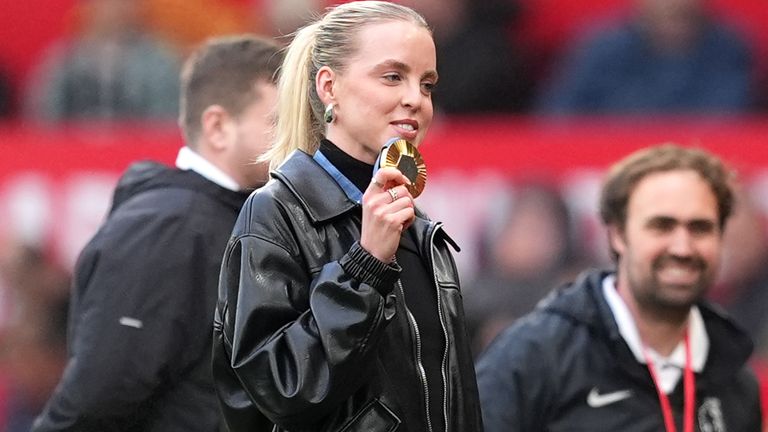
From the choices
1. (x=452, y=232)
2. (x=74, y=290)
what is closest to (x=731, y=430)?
(x=74, y=290)

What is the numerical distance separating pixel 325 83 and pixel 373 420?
2.45 ft

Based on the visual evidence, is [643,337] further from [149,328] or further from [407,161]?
[407,161]

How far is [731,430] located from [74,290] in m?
2.02

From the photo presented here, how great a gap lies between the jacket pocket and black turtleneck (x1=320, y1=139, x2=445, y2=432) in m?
0.12

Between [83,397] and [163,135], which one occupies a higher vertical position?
[163,135]

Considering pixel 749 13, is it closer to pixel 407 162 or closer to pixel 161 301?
pixel 161 301

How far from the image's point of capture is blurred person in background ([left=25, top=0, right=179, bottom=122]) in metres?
10.1

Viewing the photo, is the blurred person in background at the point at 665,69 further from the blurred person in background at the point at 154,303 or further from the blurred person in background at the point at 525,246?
the blurred person in background at the point at 154,303

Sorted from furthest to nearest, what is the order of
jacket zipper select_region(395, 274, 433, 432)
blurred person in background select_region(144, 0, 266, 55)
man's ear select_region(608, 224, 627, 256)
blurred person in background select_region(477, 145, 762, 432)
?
blurred person in background select_region(144, 0, 266, 55) → man's ear select_region(608, 224, 627, 256) → blurred person in background select_region(477, 145, 762, 432) → jacket zipper select_region(395, 274, 433, 432)

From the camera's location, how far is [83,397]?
15.2 feet

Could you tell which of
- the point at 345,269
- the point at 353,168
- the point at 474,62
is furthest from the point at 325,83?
the point at 474,62

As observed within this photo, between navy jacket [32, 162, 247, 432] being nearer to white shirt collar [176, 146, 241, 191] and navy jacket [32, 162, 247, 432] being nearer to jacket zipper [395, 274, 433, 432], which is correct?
white shirt collar [176, 146, 241, 191]

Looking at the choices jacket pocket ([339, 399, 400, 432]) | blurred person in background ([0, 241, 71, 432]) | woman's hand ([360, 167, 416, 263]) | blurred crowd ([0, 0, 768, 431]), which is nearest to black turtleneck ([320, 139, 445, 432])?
jacket pocket ([339, 399, 400, 432])

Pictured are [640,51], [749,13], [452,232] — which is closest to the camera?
[452,232]
